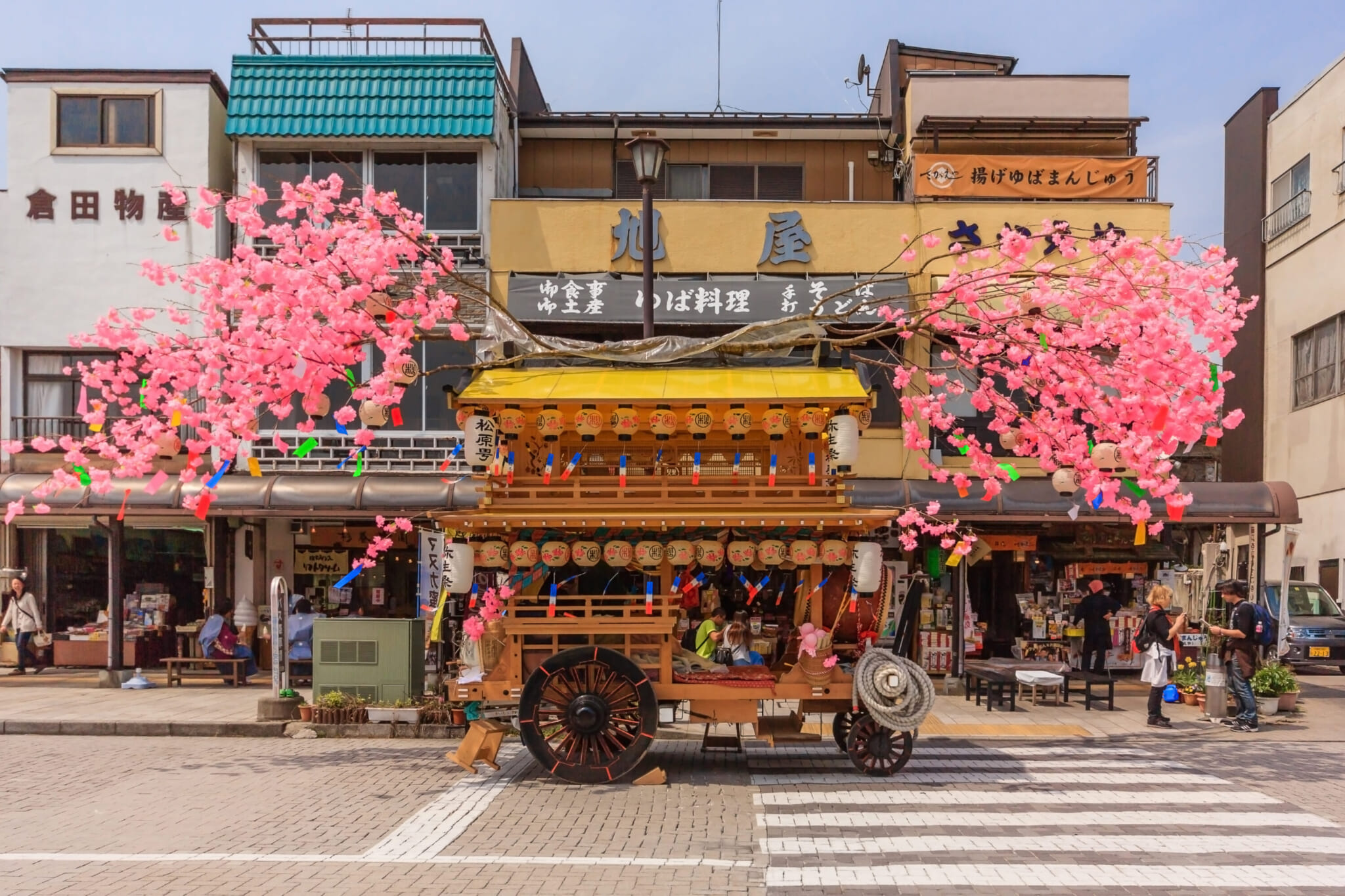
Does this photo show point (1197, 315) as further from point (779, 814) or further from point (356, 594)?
point (356, 594)

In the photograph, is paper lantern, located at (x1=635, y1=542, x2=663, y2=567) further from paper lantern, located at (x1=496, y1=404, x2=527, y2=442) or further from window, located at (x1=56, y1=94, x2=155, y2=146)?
window, located at (x1=56, y1=94, x2=155, y2=146)

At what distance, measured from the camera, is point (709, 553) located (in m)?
12.0

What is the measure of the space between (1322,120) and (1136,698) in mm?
17281

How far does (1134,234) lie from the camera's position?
20844 mm

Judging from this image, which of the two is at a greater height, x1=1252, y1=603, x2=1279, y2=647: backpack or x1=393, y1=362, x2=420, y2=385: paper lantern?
x1=393, y1=362, x2=420, y2=385: paper lantern

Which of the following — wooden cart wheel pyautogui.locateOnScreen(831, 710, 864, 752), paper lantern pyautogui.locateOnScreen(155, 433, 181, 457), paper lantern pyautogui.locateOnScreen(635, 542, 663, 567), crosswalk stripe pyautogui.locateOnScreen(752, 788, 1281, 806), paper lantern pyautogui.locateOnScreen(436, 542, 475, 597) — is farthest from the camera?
paper lantern pyautogui.locateOnScreen(155, 433, 181, 457)

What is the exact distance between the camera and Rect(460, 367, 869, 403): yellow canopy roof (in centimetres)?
1214

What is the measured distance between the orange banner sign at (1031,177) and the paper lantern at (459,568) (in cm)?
1254

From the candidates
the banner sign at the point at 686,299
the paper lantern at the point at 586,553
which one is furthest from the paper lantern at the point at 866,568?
the banner sign at the point at 686,299

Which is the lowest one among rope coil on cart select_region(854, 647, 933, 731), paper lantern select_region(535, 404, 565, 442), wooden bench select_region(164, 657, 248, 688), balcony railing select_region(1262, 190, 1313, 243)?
wooden bench select_region(164, 657, 248, 688)

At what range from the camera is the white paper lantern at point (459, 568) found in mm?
12094

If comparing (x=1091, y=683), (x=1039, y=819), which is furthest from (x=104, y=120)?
(x=1039, y=819)

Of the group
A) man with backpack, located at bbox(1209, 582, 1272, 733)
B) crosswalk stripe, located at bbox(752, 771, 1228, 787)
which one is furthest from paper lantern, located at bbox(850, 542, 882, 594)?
man with backpack, located at bbox(1209, 582, 1272, 733)

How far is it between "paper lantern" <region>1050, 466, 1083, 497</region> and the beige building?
41.4 ft
